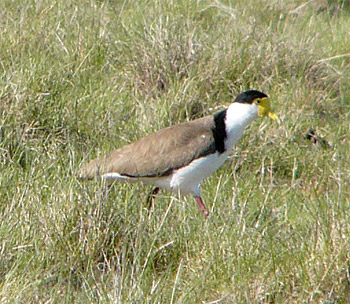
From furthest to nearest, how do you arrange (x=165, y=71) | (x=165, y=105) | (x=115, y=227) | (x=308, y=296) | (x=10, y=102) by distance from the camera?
1. (x=165, y=71)
2. (x=165, y=105)
3. (x=10, y=102)
4. (x=115, y=227)
5. (x=308, y=296)

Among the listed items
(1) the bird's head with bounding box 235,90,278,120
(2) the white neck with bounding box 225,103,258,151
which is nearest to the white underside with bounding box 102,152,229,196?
(2) the white neck with bounding box 225,103,258,151

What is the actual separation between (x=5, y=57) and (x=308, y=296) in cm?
358

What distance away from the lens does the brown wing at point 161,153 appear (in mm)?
5254

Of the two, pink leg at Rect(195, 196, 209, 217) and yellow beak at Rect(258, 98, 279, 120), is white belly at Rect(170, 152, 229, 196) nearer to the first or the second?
pink leg at Rect(195, 196, 209, 217)

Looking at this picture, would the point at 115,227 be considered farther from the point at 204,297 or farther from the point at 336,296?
the point at 336,296

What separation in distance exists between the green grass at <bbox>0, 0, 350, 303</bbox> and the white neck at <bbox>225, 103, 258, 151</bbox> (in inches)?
10.5

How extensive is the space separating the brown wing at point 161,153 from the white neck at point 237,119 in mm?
133

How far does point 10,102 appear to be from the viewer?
19.1ft

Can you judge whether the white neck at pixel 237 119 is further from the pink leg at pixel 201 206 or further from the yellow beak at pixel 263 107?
the pink leg at pixel 201 206

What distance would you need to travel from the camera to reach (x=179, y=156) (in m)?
5.32

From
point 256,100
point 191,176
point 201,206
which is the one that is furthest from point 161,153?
point 256,100

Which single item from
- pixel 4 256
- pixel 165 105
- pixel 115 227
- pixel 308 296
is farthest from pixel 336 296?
pixel 165 105

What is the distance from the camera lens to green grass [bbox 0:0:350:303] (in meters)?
3.99

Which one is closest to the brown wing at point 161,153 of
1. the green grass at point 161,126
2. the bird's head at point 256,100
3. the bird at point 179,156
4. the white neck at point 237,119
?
the bird at point 179,156
